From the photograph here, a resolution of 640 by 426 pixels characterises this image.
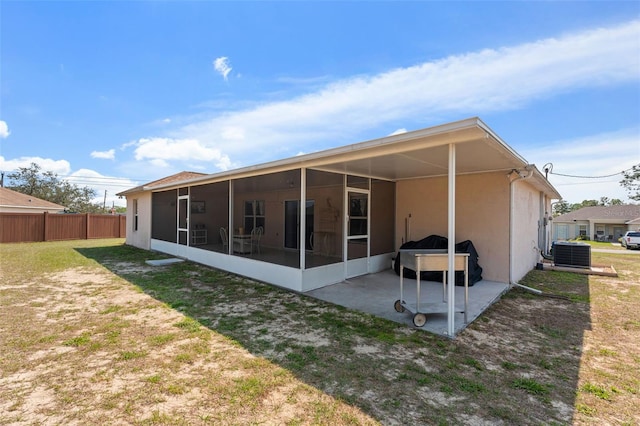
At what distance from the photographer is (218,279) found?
684 cm

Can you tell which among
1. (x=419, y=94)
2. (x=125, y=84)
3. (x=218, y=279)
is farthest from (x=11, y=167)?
(x=419, y=94)

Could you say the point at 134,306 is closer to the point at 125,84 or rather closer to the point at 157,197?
the point at 157,197

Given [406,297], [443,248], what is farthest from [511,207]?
[406,297]

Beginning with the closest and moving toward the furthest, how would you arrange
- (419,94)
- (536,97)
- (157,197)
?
(419,94), (536,97), (157,197)

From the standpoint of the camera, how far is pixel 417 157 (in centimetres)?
477

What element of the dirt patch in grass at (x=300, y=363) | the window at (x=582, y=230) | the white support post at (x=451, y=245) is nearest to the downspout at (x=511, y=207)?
the dirt patch in grass at (x=300, y=363)

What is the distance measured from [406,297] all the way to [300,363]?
280 cm

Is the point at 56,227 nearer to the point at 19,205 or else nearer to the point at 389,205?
the point at 19,205

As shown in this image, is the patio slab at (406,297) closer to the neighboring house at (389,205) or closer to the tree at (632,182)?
the neighboring house at (389,205)

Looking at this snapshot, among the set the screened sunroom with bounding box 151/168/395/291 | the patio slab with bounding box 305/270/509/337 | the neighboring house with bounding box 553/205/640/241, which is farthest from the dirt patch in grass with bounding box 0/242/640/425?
the neighboring house with bounding box 553/205/640/241

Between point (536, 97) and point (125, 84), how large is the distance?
15657mm

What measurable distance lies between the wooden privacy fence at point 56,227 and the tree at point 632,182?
42.1 metres

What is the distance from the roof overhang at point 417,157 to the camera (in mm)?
3357

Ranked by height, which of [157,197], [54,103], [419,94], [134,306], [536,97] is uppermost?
[54,103]
